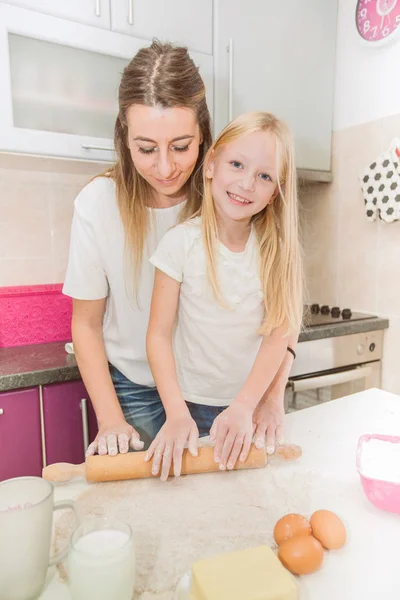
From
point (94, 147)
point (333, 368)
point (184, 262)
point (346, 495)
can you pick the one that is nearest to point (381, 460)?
point (346, 495)

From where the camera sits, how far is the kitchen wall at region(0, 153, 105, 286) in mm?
1665

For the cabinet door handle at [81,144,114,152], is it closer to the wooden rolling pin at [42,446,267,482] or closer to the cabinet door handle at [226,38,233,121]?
the cabinet door handle at [226,38,233,121]

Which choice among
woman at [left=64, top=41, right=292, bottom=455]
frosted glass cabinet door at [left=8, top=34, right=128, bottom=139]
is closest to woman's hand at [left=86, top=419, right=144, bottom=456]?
woman at [left=64, top=41, right=292, bottom=455]

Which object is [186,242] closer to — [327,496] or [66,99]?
[327,496]

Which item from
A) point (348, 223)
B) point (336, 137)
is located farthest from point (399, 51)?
point (348, 223)

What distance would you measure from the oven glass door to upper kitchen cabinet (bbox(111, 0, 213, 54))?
4.07 ft

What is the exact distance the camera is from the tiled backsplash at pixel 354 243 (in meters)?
1.85

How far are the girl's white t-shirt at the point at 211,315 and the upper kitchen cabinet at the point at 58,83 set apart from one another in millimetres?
644

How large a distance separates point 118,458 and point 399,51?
183 cm

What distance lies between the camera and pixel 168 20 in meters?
1.53

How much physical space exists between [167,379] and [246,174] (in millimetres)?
463

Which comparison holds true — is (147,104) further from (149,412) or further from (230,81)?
(230,81)

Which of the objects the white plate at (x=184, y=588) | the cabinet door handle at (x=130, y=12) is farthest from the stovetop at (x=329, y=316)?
the white plate at (x=184, y=588)

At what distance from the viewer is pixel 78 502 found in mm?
669
